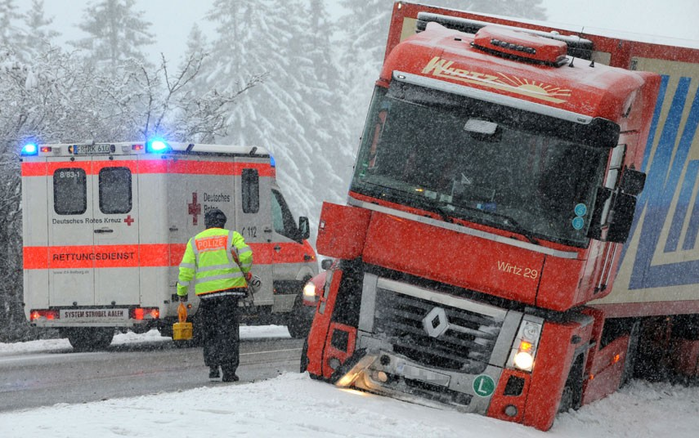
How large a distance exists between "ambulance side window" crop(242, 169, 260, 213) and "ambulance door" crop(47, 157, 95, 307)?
217cm

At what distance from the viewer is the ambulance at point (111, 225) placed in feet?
49.8

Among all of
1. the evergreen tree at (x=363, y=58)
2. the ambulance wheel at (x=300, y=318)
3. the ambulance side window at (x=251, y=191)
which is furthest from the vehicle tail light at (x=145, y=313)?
the evergreen tree at (x=363, y=58)

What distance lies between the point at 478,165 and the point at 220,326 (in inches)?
125

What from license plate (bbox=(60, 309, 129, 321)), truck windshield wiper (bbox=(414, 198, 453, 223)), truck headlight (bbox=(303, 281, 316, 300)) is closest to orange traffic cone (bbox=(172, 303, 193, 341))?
truck headlight (bbox=(303, 281, 316, 300))

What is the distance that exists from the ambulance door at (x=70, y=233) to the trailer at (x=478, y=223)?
21.1ft

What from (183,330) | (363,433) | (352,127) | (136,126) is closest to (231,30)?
(352,127)

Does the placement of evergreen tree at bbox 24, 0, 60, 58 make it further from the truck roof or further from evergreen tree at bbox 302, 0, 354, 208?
the truck roof

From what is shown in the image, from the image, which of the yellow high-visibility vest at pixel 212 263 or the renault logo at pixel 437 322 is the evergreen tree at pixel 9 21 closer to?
the yellow high-visibility vest at pixel 212 263

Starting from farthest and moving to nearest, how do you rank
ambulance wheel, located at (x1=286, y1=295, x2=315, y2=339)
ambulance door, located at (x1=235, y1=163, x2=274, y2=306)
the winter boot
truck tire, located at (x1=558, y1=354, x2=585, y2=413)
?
ambulance wheel, located at (x1=286, y1=295, x2=315, y2=339) → ambulance door, located at (x1=235, y1=163, x2=274, y2=306) → the winter boot → truck tire, located at (x1=558, y1=354, x2=585, y2=413)

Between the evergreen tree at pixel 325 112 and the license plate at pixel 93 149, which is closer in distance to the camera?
the license plate at pixel 93 149

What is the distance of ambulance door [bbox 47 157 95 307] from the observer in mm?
15352

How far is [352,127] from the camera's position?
58812mm

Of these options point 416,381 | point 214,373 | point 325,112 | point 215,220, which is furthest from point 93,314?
point 325,112

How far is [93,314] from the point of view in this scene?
1540cm
